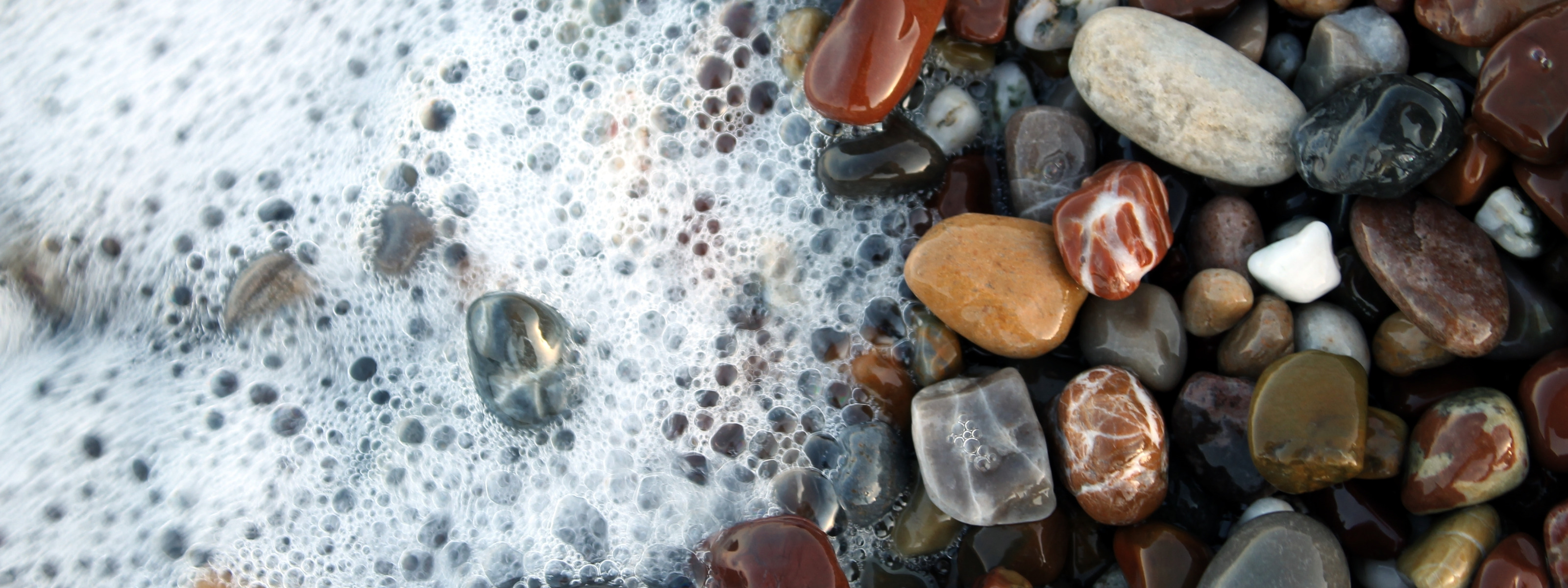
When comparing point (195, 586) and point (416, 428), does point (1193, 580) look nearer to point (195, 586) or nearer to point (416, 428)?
point (416, 428)

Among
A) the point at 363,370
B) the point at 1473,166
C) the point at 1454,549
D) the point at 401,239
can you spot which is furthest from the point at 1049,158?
the point at 363,370

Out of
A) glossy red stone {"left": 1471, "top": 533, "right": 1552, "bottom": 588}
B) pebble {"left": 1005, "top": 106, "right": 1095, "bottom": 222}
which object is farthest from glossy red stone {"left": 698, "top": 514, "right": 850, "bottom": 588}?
glossy red stone {"left": 1471, "top": 533, "right": 1552, "bottom": 588}

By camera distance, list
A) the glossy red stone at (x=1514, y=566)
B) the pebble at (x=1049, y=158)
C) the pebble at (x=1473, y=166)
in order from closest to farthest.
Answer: the glossy red stone at (x=1514, y=566), the pebble at (x=1473, y=166), the pebble at (x=1049, y=158)

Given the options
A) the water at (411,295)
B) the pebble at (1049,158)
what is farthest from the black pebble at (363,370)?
the pebble at (1049,158)

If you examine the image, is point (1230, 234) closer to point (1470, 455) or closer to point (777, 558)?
point (1470, 455)

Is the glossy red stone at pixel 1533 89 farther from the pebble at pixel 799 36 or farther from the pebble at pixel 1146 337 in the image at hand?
the pebble at pixel 799 36

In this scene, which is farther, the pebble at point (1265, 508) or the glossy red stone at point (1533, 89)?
the pebble at point (1265, 508)
